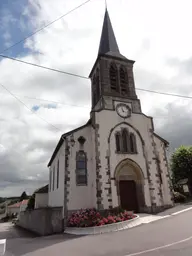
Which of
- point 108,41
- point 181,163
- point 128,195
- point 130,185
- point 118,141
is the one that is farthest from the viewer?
point 181,163

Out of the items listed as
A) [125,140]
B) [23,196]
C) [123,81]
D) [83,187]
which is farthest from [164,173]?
[23,196]

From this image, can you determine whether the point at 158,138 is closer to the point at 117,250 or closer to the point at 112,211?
the point at 112,211

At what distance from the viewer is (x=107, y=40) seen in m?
23.4

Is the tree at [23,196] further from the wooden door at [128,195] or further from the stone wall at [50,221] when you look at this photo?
the wooden door at [128,195]

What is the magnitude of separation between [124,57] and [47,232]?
18.4 metres

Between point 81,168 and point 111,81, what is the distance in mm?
9619

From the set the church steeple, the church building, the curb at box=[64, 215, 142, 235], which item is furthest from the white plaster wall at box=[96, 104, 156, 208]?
the church steeple

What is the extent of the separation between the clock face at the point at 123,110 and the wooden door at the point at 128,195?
19.4 ft

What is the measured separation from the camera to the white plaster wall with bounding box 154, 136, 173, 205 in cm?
1583

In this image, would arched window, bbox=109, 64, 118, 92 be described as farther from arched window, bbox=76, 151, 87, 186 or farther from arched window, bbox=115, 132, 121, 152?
arched window, bbox=76, 151, 87, 186

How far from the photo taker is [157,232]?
334 inches

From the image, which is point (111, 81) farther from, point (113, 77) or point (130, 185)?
point (130, 185)

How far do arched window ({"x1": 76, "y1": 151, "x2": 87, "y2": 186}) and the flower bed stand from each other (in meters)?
2.15

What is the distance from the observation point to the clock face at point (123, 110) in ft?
57.8
